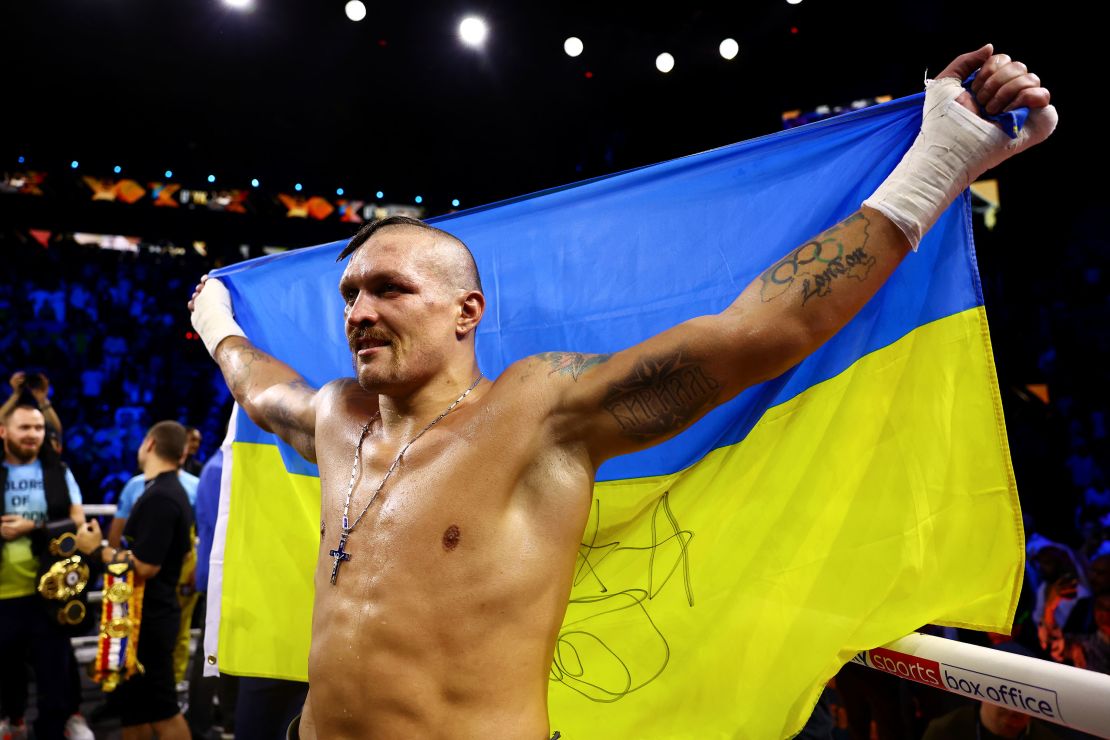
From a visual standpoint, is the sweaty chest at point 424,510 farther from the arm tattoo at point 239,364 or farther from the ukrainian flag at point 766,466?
the arm tattoo at point 239,364

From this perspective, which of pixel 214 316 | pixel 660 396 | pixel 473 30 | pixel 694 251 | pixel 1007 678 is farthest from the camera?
pixel 473 30

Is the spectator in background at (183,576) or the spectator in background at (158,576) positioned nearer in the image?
the spectator in background at (158,576)

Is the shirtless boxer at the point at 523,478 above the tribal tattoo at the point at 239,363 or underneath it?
underneath

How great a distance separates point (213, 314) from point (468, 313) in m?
1.13

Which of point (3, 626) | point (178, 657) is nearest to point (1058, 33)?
point (178, 657)

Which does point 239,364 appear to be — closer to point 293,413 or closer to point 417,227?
point 293,413

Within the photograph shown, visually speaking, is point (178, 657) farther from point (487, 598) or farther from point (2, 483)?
point (487, 598)

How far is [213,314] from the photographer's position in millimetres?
2562

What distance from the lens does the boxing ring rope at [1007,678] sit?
119 cm

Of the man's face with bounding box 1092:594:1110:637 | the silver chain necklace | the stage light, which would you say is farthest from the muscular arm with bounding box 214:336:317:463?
the stage light

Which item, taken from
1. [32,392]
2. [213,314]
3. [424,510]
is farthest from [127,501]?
[424,510]

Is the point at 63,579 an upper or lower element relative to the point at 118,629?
upper

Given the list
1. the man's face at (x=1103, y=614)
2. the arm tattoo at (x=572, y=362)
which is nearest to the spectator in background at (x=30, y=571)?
the arm tattoo at (x=572, y=362)

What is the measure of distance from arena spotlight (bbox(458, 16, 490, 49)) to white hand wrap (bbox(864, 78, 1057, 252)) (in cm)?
610
